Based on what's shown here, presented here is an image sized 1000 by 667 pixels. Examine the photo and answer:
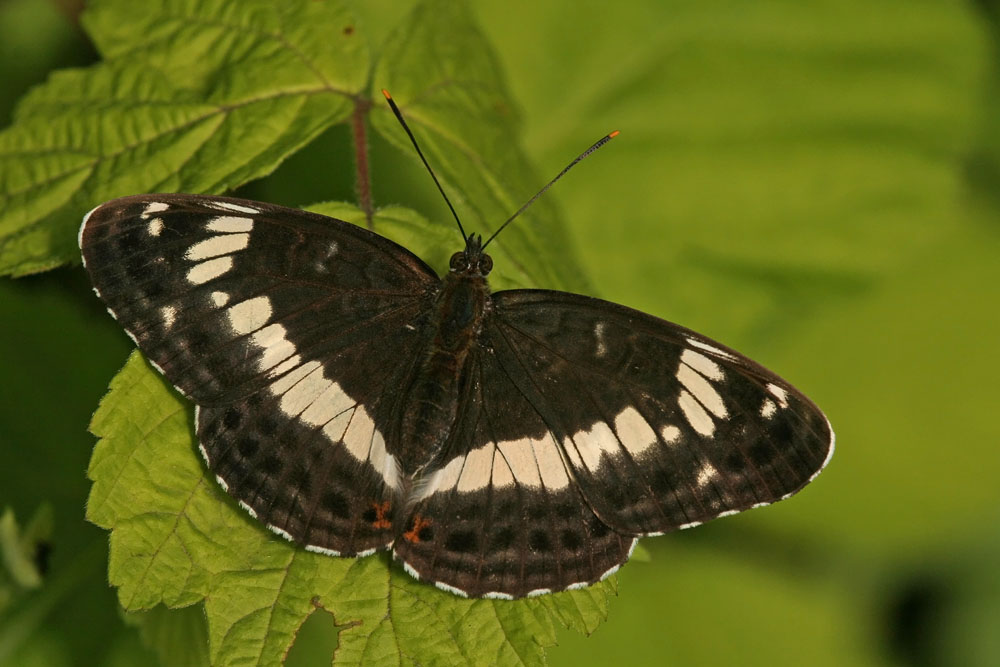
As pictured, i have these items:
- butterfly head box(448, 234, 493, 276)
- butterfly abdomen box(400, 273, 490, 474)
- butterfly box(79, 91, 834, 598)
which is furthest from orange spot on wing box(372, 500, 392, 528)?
butterfly head box(448, 234, 493, 276)

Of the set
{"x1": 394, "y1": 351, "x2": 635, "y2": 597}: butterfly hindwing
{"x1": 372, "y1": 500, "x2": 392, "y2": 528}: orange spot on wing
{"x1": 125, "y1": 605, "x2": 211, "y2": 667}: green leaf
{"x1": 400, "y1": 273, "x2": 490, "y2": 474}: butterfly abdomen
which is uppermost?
{"x1": 400, "y1": 273, "x2": 490, "y2": 474}: butterfly abdomen

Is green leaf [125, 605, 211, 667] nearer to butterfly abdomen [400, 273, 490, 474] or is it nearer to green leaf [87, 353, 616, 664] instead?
green leaf [87, 353, 616, 664]

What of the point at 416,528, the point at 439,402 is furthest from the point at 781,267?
the point at 416,528

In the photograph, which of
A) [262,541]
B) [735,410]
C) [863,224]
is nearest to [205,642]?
[262,541]

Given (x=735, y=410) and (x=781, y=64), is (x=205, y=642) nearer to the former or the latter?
(x=735, y=410)

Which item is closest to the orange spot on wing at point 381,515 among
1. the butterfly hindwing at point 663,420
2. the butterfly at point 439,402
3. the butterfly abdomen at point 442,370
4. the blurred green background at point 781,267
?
the butterfly at point 439,402
